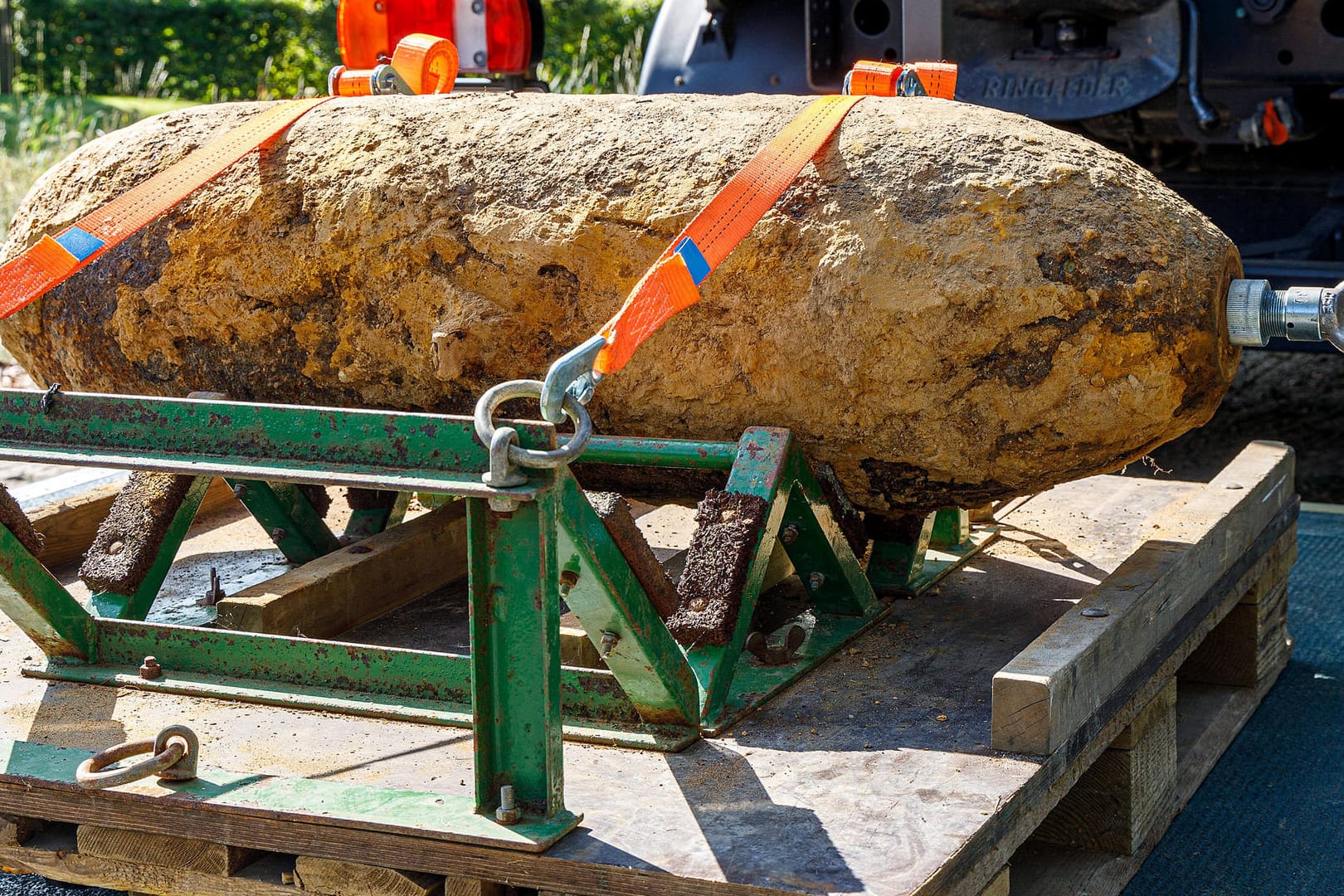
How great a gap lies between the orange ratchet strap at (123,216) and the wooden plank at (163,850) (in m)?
1.26

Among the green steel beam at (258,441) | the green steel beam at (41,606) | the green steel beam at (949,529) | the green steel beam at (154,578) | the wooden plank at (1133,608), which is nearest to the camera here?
the green steel beam at (258,441)

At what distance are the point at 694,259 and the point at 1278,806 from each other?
158cm

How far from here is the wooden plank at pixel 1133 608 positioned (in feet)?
7.41

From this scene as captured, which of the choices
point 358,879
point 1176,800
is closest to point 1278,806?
point 1176,800

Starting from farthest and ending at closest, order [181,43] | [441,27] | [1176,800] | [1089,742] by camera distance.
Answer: [181,43] → [441,27] → [1176,800] → [1089,742]

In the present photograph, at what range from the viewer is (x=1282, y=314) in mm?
2619

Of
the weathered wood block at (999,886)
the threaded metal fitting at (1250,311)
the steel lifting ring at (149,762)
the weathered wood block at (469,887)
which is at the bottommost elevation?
the weathered wood block at (999,886)

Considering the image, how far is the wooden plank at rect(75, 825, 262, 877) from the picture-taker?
7.04 ft

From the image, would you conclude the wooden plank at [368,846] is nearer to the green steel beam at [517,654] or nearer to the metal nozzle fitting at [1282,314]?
the green steel beam at [517,654]

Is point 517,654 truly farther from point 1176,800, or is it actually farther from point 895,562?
point 1176,800

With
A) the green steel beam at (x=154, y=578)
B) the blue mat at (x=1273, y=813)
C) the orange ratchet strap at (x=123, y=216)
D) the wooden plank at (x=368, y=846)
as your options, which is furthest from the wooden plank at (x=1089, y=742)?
the orange ratchet strap at (x=123, y=216)

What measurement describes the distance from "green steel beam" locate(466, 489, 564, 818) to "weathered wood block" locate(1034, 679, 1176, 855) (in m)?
1.04

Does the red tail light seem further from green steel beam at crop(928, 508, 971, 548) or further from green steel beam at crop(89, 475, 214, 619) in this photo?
green steel beam at crop(928, 508, 971, 548)

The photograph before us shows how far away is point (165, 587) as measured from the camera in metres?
3.36
